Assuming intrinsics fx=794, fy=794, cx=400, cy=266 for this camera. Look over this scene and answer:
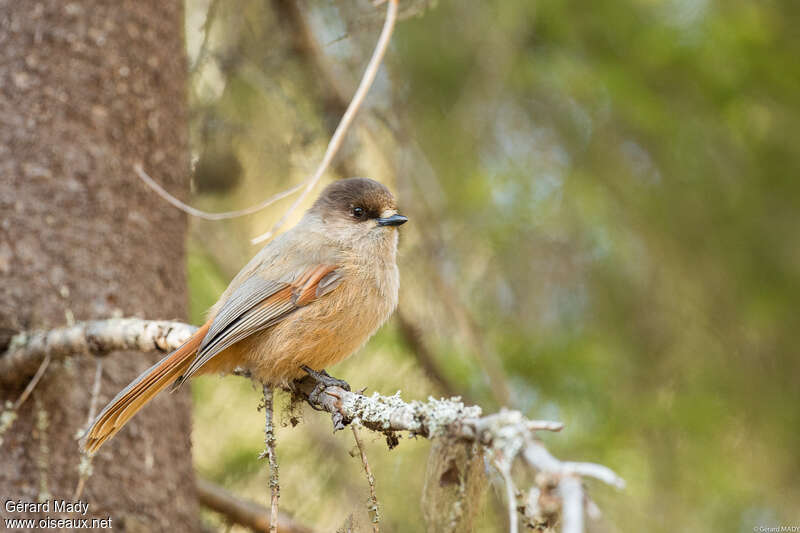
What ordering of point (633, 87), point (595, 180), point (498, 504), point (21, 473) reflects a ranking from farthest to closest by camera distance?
point (595, 180)
point (633, 87)
point (498, 504)
point (21, 473)

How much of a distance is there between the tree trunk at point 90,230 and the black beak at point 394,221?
3.06 feet

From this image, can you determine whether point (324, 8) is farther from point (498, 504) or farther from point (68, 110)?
point (498, 504)

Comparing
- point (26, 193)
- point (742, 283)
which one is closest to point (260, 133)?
point (26, 193)

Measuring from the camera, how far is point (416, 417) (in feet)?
6.37

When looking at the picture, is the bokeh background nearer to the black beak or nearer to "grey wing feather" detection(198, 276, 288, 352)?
the black beak

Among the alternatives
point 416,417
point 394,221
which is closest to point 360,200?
point 394,221

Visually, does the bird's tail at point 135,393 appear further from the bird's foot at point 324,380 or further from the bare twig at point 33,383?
the bird's foot at point 324,380

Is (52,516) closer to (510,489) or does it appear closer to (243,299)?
(243,299)

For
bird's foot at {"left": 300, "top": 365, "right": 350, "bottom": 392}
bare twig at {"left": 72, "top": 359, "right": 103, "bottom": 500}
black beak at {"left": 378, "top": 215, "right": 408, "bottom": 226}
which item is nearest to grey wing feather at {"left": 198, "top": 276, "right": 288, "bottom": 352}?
bird's foot at {"left": 300, "top": 365, "right": 350, "bottom": 392}

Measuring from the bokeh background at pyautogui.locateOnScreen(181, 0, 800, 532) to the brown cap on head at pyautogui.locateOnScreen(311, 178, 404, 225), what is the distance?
585mm

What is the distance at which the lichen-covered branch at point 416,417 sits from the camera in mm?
1409

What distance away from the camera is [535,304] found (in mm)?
5172

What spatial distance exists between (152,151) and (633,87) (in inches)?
113

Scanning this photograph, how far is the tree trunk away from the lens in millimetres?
3104
